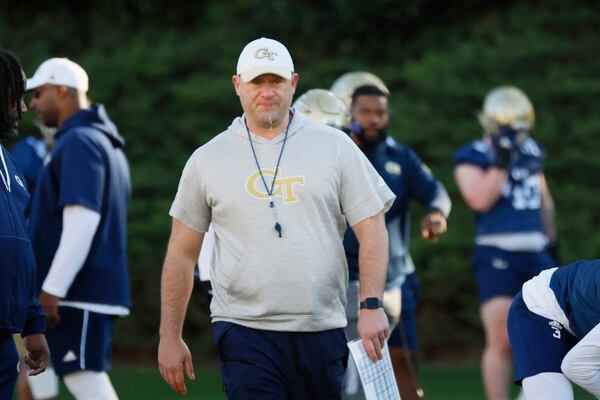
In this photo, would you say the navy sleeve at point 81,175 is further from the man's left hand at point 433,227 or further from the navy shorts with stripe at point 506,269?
the navy shorts with stripe at point 506,269

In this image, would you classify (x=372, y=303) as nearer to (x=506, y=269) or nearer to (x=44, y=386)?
(x=44, y=386)

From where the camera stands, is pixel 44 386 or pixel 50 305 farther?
pixel 44 386

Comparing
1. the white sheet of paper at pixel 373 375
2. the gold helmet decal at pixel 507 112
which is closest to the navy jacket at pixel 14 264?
the white sheet of paper at pixel 373 375

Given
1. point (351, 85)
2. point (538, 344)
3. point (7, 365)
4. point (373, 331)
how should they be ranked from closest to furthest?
1. point (7, 365)
2. point (373, 331)
3. point (538, 344)
4. point (351, 85)

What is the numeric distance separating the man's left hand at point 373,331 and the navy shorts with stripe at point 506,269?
13.2 feet

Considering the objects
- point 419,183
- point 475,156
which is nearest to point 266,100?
point 419,183

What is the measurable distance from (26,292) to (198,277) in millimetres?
1828

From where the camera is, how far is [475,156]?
9695 mm

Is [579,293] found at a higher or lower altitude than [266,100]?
lower

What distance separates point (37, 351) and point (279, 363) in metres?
0.97

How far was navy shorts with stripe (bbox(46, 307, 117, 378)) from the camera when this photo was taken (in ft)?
23.6

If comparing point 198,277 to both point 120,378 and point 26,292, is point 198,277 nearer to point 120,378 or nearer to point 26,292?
point 26,292

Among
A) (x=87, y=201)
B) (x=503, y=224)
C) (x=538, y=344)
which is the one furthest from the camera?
(x=503, y=224)

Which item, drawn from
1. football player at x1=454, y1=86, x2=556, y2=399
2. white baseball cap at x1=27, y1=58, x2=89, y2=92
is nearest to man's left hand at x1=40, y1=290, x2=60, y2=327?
white baseball cap at x1=27, y1=58, x2=89, y2=92
